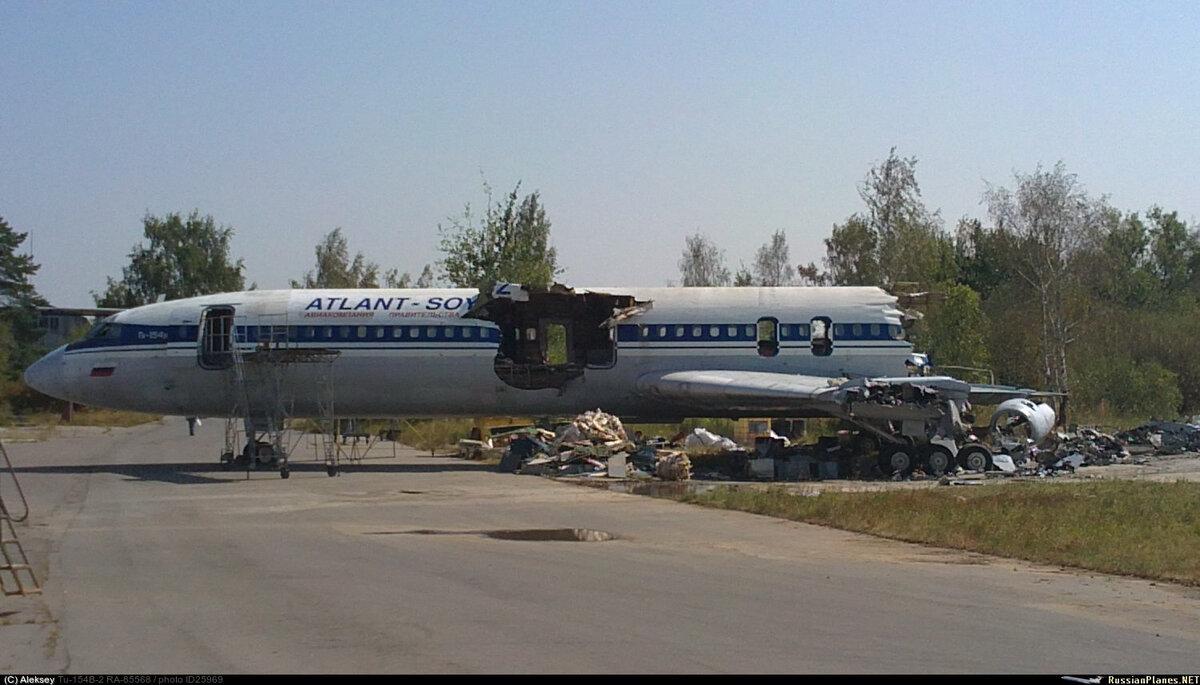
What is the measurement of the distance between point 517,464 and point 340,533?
39.5 ft

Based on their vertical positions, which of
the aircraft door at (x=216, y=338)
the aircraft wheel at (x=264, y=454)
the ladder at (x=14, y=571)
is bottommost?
the aircraft wheel at (x=264, y=454)

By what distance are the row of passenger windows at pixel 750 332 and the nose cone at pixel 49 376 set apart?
44.0 ft

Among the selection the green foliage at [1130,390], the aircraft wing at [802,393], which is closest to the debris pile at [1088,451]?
the aircraft wing at [802,393]

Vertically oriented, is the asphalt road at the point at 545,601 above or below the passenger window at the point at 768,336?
below

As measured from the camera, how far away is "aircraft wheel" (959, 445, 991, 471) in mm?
25422

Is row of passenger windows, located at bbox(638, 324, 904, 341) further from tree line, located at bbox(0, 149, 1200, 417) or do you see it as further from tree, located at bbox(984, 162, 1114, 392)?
tree, located at bbox(984, 162, 1114, 392)

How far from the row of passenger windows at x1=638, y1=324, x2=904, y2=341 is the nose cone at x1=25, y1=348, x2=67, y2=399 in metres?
13.4

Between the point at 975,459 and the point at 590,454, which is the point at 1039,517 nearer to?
the point at 975,459

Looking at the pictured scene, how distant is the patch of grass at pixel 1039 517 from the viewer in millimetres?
13656

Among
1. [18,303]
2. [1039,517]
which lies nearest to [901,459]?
[1039,517]

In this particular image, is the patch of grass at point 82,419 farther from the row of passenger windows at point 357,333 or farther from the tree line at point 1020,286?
the row of passenger windows at point 357,333

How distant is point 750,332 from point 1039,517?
12.9 meters

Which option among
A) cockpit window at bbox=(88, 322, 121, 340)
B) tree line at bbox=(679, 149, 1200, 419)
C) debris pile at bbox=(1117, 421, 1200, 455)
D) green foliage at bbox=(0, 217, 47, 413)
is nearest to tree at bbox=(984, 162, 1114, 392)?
tree line at bbox=(679, 149, 1200, 419)

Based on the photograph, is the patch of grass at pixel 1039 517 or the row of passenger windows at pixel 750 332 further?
the row of passenger windows at pixel 750 332
